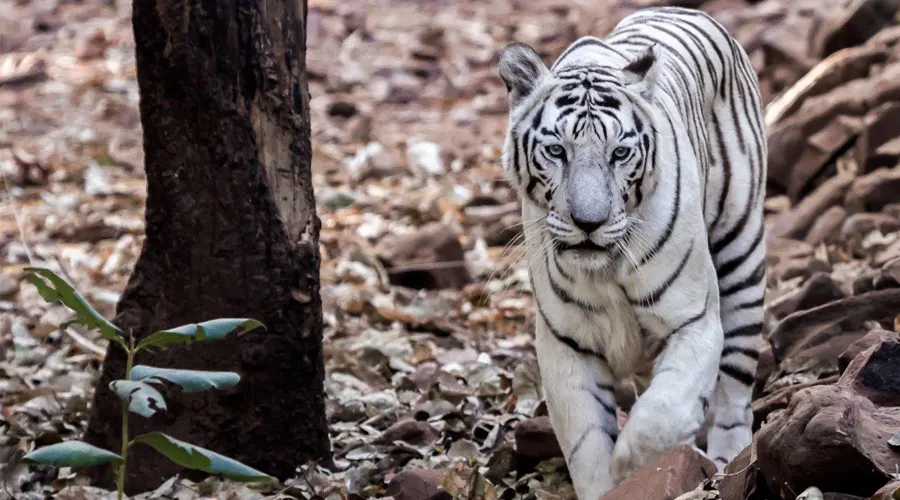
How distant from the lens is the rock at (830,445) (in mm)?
2652

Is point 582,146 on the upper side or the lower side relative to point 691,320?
upper

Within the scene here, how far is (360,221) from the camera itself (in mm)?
8031

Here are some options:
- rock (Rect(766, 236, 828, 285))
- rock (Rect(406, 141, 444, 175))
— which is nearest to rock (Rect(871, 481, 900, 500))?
rock (Rect(766, 236, 828, 285))

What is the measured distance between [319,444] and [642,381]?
1.06m

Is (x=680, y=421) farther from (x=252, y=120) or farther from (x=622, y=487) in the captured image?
(x=252, y=120)

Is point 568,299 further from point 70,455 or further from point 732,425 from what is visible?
point 70,455

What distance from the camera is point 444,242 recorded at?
22.8ft

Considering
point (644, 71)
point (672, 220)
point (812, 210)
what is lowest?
point (812, 210)

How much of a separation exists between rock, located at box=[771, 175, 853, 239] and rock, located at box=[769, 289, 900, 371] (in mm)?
2120

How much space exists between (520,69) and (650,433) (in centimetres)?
105

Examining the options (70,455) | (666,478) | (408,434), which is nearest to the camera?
(70,455)

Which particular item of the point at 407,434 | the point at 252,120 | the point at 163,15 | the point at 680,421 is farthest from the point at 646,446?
the point at 163,15

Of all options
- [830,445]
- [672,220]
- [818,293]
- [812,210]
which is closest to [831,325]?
[818,293]

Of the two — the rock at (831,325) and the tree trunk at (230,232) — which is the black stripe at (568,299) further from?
the rock at (831,325)
